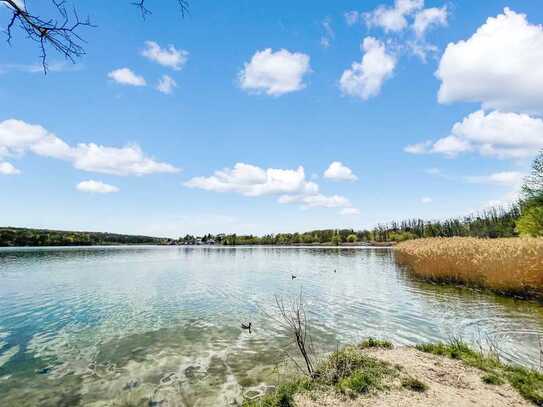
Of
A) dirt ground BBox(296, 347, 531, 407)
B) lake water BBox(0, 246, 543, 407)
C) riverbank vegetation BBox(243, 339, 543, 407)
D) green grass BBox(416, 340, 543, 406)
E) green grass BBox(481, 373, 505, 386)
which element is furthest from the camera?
lake water BBox(0, 246, 543, 407)

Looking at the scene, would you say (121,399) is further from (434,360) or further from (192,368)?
(434,360)

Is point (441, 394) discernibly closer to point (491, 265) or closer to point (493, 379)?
point (493, 379)

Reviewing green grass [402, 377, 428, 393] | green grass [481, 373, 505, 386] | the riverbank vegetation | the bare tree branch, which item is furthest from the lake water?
green grass [402, 377, 428, 393]

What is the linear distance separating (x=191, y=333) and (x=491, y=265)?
18.2m

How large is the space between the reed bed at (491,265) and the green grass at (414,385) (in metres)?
13.7

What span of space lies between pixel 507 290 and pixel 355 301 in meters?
8.70

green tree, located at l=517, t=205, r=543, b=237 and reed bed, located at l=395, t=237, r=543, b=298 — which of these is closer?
reed bed, located at l=395, t=237, r=543, b=298

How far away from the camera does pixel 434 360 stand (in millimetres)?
8594

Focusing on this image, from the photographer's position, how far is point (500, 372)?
760 cm

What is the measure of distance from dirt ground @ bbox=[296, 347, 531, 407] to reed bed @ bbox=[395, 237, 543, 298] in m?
12.5

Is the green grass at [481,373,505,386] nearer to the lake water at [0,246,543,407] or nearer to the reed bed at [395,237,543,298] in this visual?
the lake water at [0,246,543,407]

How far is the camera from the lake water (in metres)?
8.41

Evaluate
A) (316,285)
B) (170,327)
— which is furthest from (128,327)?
(316,285)

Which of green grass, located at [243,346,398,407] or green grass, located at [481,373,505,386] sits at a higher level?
green grass, located at [481,373,505,386]
